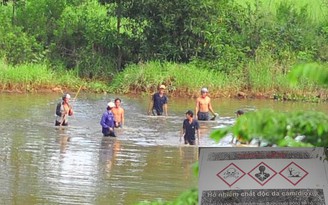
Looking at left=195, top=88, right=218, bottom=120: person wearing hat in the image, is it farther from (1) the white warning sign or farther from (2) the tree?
(1) the white warning sign

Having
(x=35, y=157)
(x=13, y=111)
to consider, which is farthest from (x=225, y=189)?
(x=13, y=111)

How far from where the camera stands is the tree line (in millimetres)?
35750

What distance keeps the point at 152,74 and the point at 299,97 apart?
6.40 meters

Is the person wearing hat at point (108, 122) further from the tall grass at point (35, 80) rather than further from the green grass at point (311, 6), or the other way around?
the green grass at point (311, 6)

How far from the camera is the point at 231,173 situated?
337 centimetres

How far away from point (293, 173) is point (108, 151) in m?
15.5

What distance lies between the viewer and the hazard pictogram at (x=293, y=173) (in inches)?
133

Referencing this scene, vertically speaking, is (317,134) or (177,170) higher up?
(317,134)

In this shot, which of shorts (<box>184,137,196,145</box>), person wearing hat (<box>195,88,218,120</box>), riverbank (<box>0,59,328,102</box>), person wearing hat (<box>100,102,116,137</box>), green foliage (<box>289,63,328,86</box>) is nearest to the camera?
green foliage (<box>289,63,328,86</box>)

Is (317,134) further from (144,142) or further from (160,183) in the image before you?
(144,142)

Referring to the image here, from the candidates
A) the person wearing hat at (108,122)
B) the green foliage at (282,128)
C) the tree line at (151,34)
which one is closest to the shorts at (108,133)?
the person wearing hat at (108,122)

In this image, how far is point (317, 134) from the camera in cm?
354

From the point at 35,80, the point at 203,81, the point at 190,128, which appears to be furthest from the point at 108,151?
the point at 35,80

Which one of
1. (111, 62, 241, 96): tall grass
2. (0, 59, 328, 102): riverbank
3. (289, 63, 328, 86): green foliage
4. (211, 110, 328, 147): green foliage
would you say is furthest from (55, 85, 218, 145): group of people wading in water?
(289, 63, 328, 86): green foliage
